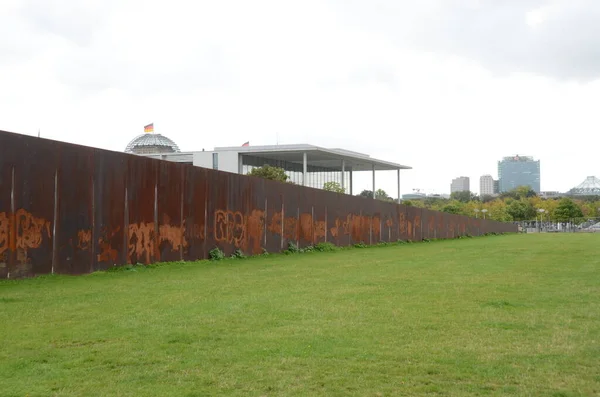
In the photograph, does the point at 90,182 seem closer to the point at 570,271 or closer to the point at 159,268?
the point at 159,268

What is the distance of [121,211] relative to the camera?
15828mm

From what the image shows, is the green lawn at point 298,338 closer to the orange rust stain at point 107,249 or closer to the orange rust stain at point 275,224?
the orange rust stain at point 107,249

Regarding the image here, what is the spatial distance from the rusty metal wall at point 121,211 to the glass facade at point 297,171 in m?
53.6

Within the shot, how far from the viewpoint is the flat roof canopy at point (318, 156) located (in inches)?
2914

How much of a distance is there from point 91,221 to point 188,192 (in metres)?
4.47

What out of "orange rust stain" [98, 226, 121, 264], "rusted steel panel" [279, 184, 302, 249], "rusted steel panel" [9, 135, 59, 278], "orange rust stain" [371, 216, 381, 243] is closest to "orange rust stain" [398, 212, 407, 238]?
"orange rust stain" [371, 216, 381, 243]

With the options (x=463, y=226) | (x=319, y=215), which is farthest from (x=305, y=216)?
(x=463, y=226)

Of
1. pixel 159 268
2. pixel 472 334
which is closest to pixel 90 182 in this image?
pixel 159 268

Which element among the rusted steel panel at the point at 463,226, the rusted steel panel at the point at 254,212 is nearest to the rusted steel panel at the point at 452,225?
the rusted steel panel at the point at 463,226

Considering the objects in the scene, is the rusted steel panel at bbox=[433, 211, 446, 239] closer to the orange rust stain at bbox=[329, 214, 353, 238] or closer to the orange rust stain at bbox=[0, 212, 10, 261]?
the orange rust stain at bbox=[329, 214, 353, 238]

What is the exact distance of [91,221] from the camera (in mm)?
14727

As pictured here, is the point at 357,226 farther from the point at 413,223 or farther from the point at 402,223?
the point at 413,223

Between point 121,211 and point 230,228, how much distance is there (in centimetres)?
572

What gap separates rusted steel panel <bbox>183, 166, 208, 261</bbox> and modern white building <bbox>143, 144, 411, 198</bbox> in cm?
5200
